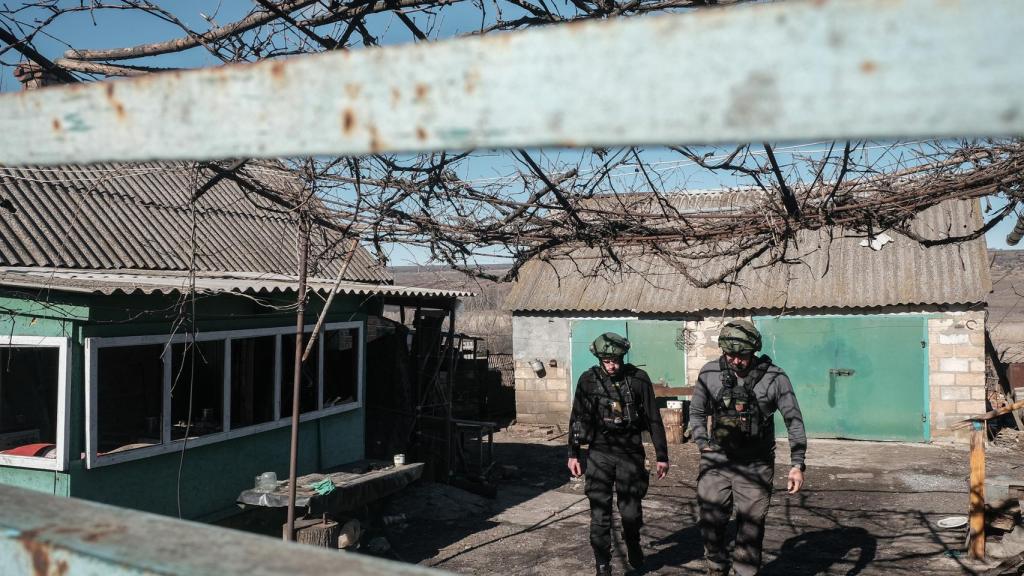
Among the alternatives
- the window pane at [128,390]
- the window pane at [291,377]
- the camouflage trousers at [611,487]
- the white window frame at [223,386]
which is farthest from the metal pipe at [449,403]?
the camouflage trousers at [611,487]

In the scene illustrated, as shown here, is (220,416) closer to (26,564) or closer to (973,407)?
(26,564)

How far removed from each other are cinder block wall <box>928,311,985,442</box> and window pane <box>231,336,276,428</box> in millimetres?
11396

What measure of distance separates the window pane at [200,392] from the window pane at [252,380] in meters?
0.22

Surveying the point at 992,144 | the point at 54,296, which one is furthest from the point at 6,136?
the point at 54,296

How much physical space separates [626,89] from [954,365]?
14975 mm

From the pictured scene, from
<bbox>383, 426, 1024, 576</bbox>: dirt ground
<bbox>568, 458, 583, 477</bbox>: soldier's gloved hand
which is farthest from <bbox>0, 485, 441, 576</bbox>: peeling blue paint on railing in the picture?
<bbox>383, 426, 1024, 576</bbox>: dirt ground

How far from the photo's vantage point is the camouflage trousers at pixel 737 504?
5598 millimetres

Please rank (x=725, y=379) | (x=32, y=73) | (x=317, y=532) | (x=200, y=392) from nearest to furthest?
(x=32, y=73) → (x=725, y=379) → (x=317, y=532) → (x=200, y=392)

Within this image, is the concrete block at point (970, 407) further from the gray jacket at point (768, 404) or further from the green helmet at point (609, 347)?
the green helmet at point (609, 347)

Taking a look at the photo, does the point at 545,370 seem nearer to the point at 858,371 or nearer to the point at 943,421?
the point at 858,371

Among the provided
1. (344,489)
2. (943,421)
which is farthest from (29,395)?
(943,421)

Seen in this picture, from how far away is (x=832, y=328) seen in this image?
14.4 m

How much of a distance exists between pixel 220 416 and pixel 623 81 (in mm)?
8434

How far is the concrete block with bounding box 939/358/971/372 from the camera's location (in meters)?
13.4
